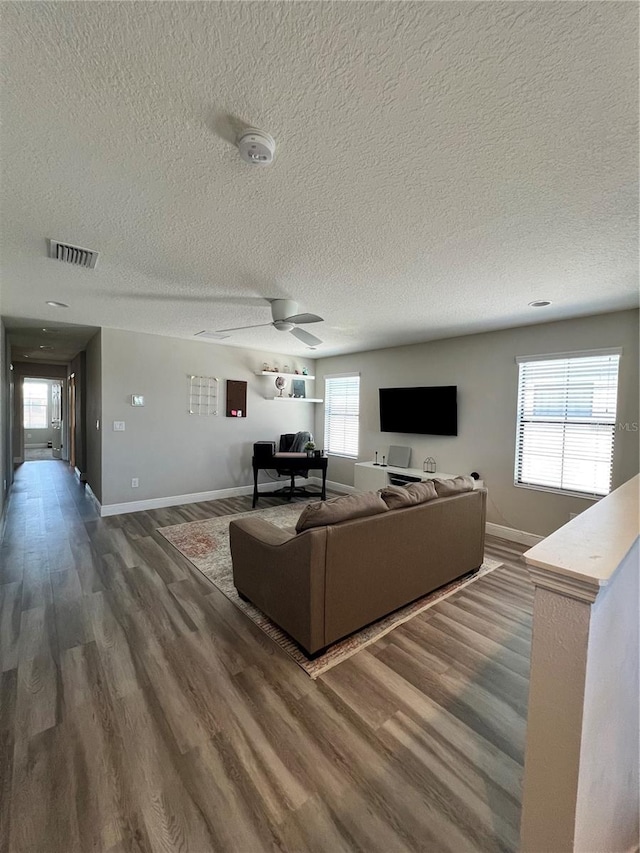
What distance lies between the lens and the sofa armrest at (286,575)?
1963mm

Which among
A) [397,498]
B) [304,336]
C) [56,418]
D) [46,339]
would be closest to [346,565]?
[397,498]

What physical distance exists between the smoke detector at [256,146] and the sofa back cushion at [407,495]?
2.03 m

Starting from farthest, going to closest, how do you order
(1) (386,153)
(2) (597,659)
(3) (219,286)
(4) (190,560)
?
(4) (190,560), (3) (219,286), (1) (386,153), (2) (597,659)

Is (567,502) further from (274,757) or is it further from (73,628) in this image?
(73,628)

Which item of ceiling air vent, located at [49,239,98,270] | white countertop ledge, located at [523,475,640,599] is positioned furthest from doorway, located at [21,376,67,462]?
white countertop ledge, located at [523,475,640,599]

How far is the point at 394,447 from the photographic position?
5.39 metres

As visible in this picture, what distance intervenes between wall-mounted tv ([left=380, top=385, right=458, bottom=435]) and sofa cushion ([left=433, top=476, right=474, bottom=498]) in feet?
5.76

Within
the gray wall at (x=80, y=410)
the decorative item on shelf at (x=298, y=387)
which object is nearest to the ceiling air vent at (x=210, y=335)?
the decorative item on shelf at (x=298, y=387)

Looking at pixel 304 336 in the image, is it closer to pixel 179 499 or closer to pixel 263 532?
pixel 263 532

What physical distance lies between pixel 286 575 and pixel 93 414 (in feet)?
15.3

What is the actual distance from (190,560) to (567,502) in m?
3.98

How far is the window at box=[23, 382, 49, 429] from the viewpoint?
36.3 feet

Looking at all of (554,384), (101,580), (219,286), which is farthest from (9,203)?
(554,384)

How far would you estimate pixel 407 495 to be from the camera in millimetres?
2479
